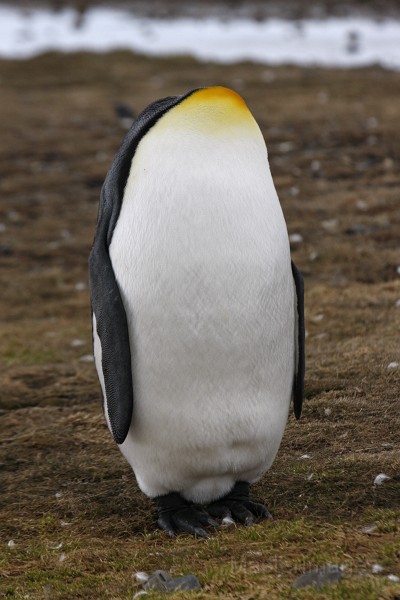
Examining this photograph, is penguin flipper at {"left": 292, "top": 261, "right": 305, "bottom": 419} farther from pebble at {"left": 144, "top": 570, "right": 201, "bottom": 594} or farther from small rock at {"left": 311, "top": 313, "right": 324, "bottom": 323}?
small rock at {"left": 311, "top": 313, "right": 324, "bottom": 323}

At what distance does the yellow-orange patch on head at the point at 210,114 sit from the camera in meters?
4.71

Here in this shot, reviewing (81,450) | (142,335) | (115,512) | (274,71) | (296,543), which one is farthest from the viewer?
(274,71)

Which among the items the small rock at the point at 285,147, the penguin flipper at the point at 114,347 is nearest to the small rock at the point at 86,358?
the penguin flipper at the point at 114,347

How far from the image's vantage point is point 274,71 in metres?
20.3

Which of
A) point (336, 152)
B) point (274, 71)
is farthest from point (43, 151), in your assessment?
point (274, 71)

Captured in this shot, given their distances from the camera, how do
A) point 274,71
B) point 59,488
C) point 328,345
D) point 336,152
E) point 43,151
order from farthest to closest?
point 274,71
point 43,151
point 336,152
point 328,345
point 59,488

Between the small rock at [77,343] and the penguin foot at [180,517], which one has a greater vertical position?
Result: the penguin foot at [180,517]

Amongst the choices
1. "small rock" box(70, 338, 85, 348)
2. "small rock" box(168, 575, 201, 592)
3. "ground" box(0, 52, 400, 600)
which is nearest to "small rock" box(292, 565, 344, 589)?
"ground" box(0, 52, 400, 600)

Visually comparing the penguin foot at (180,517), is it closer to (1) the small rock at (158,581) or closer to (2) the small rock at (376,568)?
(1) the small rock at (158,581)

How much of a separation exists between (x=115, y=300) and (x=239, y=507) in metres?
1.06

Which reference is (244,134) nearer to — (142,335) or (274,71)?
(142,335)

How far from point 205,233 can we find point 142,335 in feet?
1.70

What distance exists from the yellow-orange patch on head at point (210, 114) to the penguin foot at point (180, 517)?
5.29 ft

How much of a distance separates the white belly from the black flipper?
53mm
